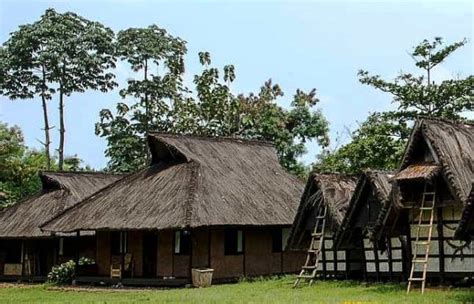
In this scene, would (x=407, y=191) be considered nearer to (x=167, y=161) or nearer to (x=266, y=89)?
(x=167, y=161)

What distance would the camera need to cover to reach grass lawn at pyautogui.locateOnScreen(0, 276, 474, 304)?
20.3 m

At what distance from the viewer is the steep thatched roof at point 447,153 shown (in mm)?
22422

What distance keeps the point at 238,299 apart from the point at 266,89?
35858 mm

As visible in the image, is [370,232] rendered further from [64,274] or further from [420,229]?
[64,274]

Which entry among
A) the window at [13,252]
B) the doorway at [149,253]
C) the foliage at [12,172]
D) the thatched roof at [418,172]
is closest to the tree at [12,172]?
the foliage at [12,172]

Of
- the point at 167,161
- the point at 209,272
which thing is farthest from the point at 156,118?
the point at 209,272

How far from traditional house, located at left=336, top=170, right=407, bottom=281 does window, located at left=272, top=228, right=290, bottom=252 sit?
267 inches

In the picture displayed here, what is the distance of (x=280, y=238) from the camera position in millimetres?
33938

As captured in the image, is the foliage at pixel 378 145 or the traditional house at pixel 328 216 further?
the foliage at pixel 378 145

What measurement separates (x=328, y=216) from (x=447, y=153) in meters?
5.92

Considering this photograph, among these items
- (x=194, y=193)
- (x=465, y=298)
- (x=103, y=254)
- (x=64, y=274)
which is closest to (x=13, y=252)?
(x=64, y=274)

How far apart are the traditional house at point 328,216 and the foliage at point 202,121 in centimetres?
2238

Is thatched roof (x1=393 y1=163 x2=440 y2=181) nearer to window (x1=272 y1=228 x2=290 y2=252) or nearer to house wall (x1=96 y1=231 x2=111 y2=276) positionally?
window (x1=272 y1=228 x2=290 y2=252)

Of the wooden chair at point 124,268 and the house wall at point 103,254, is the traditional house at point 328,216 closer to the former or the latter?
the wooden chair at point 124,268
